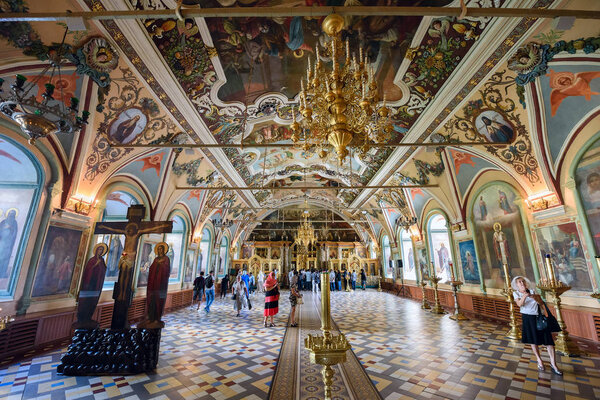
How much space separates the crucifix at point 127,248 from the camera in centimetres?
495

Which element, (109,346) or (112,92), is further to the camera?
(112,92)

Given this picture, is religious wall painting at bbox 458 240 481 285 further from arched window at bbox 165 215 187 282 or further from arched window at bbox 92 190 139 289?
arched window at bbox 92 190 139 289

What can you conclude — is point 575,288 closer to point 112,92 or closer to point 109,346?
point 109,346

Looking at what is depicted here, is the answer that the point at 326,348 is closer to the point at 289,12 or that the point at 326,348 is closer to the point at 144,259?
the point at 289,12

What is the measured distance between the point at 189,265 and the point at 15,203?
25.6 feet

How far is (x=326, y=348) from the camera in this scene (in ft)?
7.04

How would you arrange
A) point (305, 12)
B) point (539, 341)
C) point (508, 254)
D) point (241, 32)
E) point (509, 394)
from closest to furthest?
1. point (305, 12)
2. point (509, 394)
3. point (539, 341)
4. point (241, 32)
5. point (508, 254)

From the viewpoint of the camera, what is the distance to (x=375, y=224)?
1927 cm

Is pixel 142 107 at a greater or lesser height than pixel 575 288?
greater

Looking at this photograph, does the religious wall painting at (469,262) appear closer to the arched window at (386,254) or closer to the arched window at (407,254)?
the arched window at (407,254)

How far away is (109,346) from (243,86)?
5969mm

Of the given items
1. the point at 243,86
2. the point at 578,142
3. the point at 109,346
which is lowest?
the point at 109,346

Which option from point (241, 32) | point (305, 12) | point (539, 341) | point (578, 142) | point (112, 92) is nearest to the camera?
point (305, 12)

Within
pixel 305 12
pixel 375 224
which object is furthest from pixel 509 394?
pixel 375 224
